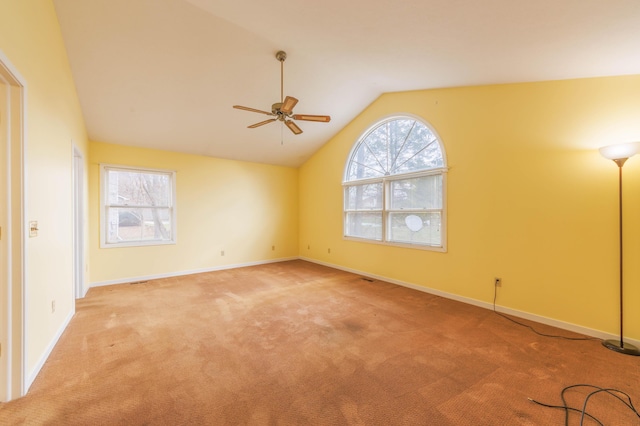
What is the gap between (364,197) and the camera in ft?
17.0

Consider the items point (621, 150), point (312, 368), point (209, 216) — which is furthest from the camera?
point (209, 216)

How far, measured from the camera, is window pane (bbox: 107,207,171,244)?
4.59 metres

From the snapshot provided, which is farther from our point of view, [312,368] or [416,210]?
[416,210]

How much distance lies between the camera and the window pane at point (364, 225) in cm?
493

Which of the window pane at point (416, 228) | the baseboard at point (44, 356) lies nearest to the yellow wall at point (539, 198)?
the window pane at point (416, 228)

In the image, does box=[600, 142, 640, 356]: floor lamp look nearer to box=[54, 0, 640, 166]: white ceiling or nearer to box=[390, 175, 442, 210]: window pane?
box=[54, 0, 640, 166]: white ceiling

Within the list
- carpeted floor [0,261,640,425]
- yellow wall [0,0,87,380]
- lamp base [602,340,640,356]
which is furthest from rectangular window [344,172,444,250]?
yellow wall [0,0,87,380]

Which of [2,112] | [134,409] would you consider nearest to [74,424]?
[134,409]

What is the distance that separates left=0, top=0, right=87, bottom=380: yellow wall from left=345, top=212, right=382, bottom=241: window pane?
433cm

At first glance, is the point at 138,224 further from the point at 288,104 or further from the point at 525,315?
the point at 525,315

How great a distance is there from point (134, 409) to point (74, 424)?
0.29m

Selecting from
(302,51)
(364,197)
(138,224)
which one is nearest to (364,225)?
(364,197)

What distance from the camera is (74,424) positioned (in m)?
1.51

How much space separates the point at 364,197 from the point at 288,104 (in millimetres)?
2767
